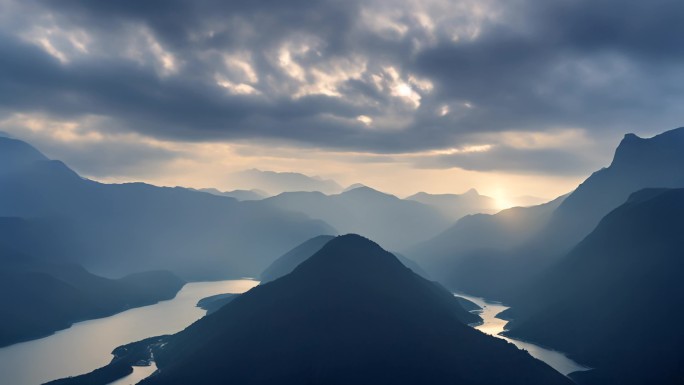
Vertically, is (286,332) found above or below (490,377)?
above

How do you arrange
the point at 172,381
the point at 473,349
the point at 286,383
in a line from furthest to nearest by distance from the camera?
the point at 473,349, the point at 172,381, the point at 286,383

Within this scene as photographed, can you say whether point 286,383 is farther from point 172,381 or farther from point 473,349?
point 473,349

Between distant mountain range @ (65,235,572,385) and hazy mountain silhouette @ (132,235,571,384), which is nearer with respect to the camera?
distant mountain range @ (65,235,572,385)

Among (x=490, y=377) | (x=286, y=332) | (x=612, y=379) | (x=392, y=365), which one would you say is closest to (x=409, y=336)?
(x=392, y=365)

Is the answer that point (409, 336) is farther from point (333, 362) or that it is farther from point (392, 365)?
point (333, 362)

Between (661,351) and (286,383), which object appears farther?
(661,351)

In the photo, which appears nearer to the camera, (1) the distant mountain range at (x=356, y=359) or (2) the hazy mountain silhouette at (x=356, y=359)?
(1) the distant mountain range at (x=356, y=359)

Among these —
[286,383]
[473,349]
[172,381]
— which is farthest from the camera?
[473,349]

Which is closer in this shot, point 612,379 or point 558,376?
point 558,376

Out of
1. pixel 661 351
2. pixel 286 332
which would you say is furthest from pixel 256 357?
pixel 661 351
